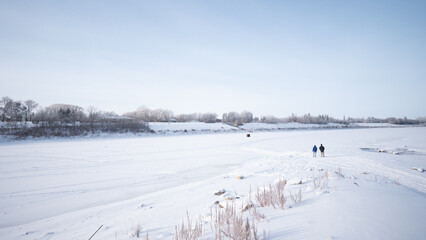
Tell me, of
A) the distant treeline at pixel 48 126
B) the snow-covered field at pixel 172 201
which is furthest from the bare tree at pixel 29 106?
the snow-covered field at pixel 172 201

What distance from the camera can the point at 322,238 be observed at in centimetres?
245

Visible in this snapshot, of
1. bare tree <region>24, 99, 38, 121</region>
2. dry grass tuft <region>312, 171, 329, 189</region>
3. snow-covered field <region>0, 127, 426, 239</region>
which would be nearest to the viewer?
snow-covered field <region>0, 127, 426, 239</region>

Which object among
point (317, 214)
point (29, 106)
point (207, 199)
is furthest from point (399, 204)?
point (29, 106)

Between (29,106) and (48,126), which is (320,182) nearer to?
(48,126)

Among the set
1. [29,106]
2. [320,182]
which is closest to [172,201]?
[320,182]

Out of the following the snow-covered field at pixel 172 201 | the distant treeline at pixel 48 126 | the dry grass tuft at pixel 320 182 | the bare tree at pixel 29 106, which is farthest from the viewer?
the bare tree at pixel 29 106

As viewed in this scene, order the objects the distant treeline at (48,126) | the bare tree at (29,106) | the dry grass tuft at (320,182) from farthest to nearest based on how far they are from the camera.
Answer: the bare tree at (29,106)
the distant treeline at (48,126)
the dry grass tuft at (320,182)

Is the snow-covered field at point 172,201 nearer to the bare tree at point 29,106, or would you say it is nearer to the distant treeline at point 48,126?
the distant treeline at point 48,126

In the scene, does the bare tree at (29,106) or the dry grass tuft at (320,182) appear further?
the bare tree at (29,106)

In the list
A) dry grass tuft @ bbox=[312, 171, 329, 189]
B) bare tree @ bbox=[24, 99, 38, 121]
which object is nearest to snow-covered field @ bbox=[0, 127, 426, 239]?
dry grass tuft @ bbox=[312, 171, 329, 189]

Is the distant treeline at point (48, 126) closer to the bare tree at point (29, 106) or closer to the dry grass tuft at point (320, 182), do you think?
the bare tree at point (29, 106)

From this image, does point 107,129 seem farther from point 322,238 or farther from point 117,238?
point 322,238

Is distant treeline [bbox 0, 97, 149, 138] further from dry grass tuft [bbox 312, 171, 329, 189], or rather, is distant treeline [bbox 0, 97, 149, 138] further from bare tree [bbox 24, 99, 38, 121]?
dry grass tuft [bbox 312, 171, 329, 189]

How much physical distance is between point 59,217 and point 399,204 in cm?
884
